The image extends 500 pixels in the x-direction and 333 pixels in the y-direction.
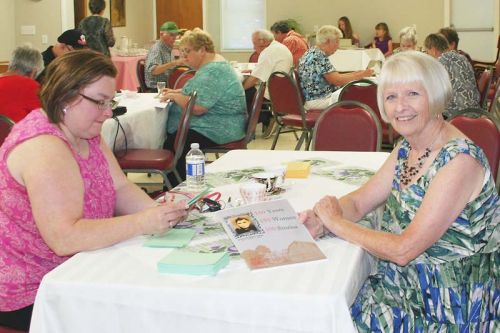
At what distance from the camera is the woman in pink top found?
185 centimetres

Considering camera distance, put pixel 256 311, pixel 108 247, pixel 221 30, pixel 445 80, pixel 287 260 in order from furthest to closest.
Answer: pixel 221 30, pixel 445 80, pixel 108 247, pixel 287 260, pixel 256 311

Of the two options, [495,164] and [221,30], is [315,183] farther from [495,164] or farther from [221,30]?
[221,30]

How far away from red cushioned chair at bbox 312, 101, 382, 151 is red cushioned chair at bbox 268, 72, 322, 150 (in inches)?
88.4

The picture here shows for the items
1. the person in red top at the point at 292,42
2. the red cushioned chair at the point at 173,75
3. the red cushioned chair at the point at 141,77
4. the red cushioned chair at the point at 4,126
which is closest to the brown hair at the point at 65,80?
the red cushioned chair at the point at 4,126

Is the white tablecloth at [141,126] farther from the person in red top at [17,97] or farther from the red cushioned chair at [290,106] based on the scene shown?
the red cushioned chair at [290,106]

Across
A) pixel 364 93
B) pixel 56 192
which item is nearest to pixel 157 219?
pixel 56 192

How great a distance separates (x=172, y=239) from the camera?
1.93m

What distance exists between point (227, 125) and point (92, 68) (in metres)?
2.99

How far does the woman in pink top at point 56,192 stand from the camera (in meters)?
1.85

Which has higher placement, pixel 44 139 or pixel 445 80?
pixel 445 80

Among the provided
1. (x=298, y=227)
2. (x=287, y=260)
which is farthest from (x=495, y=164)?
(x=287, y=260)

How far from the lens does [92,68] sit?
2.03m

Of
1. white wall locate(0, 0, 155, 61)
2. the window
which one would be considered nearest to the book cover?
white wall locate(0, 0, 155, 61)

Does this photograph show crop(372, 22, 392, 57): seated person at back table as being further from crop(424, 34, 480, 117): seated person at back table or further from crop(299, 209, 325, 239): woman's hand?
crop(299, 209, 325, 239): woman's hand
